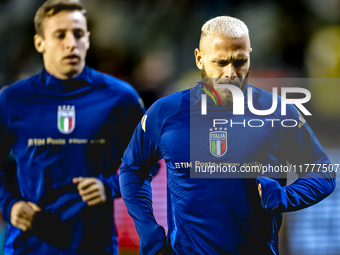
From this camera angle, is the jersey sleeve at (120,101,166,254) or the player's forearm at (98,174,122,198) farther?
the player's forearm at (98,174,122,198)

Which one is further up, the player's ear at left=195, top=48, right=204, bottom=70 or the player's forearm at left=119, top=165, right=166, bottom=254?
the player's ear at left=195, top=48, right=204, bottom=70

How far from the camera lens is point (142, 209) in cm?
183

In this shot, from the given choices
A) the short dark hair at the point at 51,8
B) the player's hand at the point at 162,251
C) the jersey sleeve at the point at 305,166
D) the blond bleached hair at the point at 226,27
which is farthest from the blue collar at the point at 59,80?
the jersey sleeve at the point at 305,166

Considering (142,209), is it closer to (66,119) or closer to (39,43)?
(66,119)

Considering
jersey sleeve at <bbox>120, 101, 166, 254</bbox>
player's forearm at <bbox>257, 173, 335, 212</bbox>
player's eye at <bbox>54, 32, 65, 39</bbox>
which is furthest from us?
player's eye at <bbox>54, 32, 65, 39</bbox>

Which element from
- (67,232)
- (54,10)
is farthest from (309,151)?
(54,10)

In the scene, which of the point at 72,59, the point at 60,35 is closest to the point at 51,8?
the point at 60,35

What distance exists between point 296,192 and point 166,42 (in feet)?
3.69

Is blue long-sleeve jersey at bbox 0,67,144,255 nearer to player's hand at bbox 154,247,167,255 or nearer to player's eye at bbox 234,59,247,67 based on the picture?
player's hand at bbox 154,247,167,255

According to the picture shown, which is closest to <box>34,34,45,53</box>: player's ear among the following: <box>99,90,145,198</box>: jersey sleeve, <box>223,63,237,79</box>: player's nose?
<box>99,90,145,198</box>: jersey sleeve

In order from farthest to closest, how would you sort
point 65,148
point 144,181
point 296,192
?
point 65,148, point 144,181, point 296,192

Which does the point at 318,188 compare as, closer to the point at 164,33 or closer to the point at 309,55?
the point at 309,55

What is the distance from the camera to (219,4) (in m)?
1.99

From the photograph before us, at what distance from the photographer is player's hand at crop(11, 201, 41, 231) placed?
199 cm
